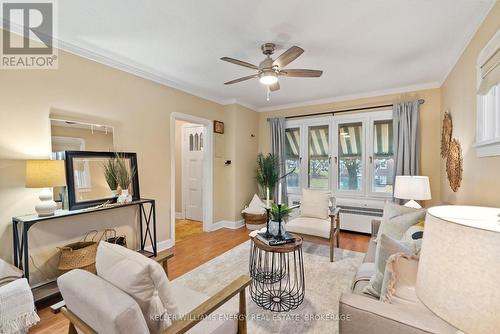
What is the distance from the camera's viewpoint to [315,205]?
361cm

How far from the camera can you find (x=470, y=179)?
229cm

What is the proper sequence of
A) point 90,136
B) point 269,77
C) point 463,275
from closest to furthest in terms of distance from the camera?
Result: point 463,275, point 269,77, point 90,136

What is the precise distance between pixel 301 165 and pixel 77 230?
3.94m

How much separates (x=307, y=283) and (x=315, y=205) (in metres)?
1.30

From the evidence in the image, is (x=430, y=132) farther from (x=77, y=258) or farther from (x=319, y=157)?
(x=77, y=258)

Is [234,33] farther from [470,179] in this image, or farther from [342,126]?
[342,126]

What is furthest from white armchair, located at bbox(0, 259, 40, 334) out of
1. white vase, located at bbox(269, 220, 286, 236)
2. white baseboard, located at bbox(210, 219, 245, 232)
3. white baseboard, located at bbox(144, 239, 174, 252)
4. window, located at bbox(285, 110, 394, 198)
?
window, located at bbox(285, 110, 394, 198)

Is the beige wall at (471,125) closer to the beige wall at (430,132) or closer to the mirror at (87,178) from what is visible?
the beige wall at (430,132)

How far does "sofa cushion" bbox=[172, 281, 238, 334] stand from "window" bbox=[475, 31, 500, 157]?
2.17 meters

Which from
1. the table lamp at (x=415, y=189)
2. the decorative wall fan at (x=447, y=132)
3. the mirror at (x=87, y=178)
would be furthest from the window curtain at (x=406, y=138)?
the mirror at (x=87, y=178)

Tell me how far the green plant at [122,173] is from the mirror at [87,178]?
0.09 feet

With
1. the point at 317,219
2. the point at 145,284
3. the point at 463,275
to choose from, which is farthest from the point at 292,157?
the point at 463,275

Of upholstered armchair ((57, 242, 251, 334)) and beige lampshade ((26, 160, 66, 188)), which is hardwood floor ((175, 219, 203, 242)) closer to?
beige lampshade ((26, 160, 66, 188))

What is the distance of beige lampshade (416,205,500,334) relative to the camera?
1.78 feet
